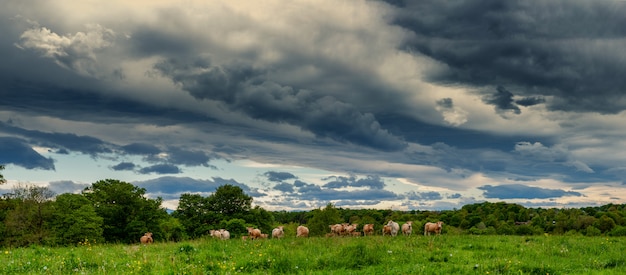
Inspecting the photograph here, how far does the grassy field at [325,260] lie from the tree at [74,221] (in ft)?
160

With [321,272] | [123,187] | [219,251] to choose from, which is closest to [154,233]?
[123,187]

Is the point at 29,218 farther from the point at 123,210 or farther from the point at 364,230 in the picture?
the point at 364,230

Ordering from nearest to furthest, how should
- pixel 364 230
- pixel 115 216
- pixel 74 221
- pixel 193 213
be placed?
pixel 364 230, pixel 74 221, pixel 115 216, pixel 193 213

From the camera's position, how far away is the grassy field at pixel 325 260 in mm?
15688

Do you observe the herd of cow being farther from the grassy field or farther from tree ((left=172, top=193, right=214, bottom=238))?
tree ((left=172, top=193, right=214, bottom=238))

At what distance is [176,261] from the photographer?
55.2 feet

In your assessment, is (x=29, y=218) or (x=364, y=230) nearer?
(x=364, y=230)

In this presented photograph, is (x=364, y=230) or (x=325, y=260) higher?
(x=364, y=230)

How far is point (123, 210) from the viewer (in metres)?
76.8

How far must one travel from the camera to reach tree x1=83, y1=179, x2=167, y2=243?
74438 millimetres

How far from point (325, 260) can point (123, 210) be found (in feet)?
224

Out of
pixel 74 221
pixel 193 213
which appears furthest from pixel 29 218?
pixel 193 213

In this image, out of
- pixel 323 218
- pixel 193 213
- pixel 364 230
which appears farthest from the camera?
pixel 323 218

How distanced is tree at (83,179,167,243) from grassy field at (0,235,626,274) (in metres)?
56.3
